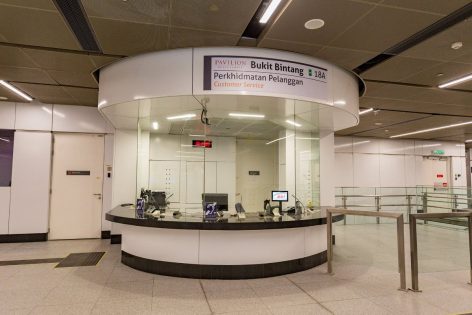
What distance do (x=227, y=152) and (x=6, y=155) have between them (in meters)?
4.84

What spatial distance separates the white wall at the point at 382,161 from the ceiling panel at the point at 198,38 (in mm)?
8153

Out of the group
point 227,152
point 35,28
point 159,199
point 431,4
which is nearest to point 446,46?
point 431,4

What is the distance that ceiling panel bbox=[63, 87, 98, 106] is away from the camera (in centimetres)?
589

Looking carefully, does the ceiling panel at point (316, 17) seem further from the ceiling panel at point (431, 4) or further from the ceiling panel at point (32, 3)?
the ceiling panel at point (32, 3)

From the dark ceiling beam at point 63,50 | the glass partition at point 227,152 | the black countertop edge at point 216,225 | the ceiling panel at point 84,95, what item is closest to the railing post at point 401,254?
the black countertop edge at point 216,225

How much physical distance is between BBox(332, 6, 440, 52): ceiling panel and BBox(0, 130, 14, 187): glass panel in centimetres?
691

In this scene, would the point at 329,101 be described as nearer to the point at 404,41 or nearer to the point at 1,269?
the point at 404,41

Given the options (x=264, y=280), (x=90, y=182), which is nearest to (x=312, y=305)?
(x=264, y=280)

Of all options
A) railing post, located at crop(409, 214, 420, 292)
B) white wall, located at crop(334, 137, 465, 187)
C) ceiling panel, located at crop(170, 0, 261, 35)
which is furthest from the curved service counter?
white wall, located at crop(334, 137, 465, 187)

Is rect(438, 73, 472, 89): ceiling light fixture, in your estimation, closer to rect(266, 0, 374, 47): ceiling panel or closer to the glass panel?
rect(266, 0, 374, 47): ceiling panel

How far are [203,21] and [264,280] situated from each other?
326 cm

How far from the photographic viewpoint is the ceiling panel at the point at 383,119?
7762 millimetres

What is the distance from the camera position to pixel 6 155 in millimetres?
6742

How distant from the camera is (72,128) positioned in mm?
7016
